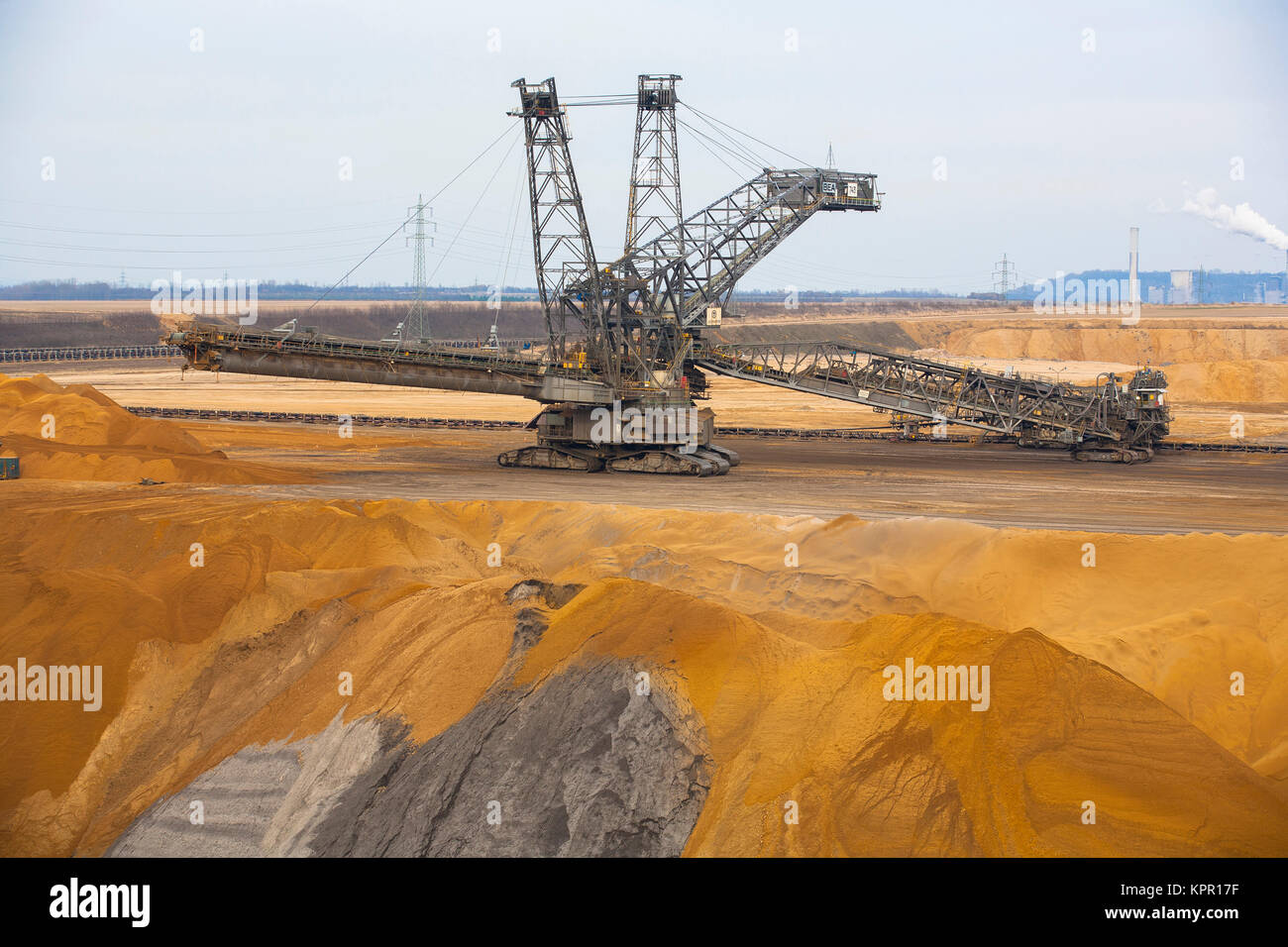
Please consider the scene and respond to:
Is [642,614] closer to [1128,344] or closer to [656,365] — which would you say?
[656,365]

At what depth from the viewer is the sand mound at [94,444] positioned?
34781 millimetres

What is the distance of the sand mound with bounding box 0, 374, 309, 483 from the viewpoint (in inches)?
1369

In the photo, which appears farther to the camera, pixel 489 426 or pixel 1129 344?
pixel 1129 344

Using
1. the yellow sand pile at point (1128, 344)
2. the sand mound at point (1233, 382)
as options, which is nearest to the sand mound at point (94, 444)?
the sand mound at point (1233, 382)

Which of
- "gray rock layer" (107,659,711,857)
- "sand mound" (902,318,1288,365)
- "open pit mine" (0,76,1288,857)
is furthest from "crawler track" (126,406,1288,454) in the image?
"sand mound" (902,318,1288,365)

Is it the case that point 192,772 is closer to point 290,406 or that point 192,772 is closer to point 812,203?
point 812,203

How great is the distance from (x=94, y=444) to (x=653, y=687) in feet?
98.6

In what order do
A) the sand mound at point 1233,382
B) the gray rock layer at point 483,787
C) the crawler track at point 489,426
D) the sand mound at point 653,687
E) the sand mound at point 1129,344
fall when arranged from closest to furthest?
the sand mound at point 653,687, the gray rock layer at point 483,787, the crawler track at point 489,426, the sand mound at point 1233,382, the sand mound at point 1129,344

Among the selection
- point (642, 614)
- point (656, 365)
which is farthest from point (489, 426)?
point (642, 614)

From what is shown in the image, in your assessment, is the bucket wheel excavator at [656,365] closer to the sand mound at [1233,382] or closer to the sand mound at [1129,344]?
the sand mound at [1233,382]

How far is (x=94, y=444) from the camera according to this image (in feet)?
127

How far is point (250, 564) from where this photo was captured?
81.0ft

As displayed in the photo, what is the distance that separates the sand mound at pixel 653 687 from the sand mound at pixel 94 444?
6854mm

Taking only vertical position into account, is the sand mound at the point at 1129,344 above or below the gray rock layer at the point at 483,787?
above
